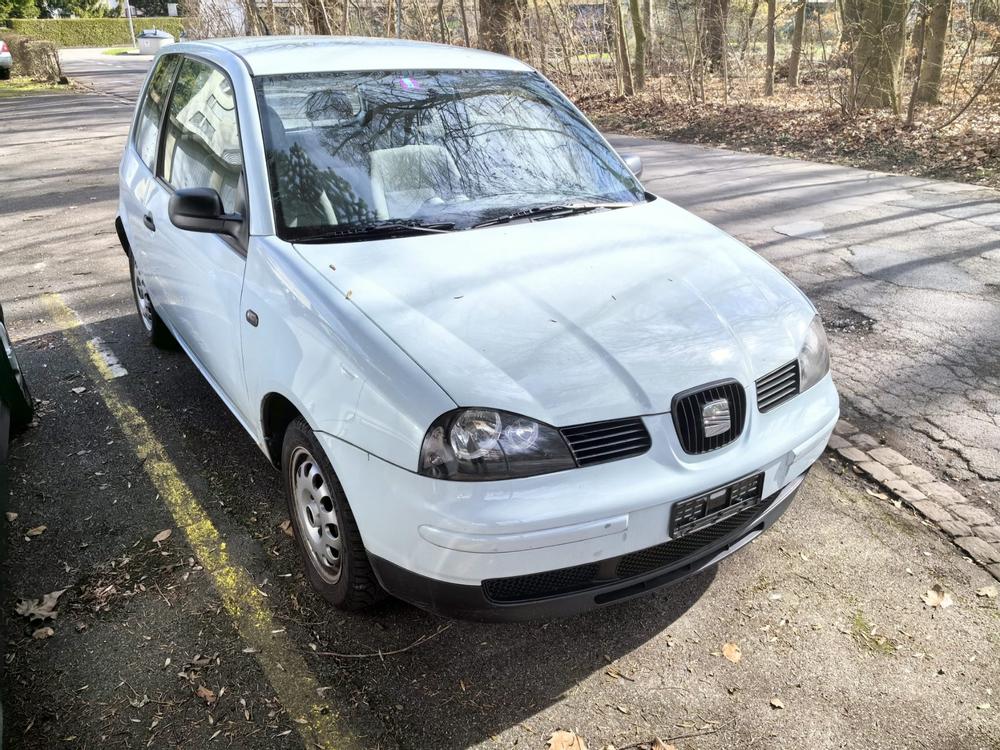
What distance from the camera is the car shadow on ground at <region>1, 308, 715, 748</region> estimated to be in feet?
8.35

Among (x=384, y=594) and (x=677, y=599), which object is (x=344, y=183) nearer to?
(x=384, y=594)

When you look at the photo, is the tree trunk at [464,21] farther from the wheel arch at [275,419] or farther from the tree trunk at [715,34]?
the wheel arch at [275,419]

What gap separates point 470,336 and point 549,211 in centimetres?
112

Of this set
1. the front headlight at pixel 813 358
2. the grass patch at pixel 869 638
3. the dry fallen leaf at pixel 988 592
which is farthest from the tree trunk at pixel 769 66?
the grass patch at pixel 869 638

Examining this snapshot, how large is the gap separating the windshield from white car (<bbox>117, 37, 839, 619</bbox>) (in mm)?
12

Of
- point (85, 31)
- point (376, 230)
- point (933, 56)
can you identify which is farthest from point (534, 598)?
point (85, 31)

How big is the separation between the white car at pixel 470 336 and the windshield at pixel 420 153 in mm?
12

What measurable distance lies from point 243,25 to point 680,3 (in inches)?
488

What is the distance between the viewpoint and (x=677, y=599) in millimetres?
3014

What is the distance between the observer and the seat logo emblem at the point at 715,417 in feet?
8.02

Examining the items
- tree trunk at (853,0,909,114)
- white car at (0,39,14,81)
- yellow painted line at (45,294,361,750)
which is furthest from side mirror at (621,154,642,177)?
white car at (0,39,14,81)

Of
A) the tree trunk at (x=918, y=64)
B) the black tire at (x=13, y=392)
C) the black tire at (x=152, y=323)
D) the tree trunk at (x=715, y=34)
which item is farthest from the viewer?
the tree trunk at (x=715, y=34)

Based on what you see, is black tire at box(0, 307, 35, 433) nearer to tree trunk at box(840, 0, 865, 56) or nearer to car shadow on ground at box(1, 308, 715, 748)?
car shadow on ground at box(1, 308, 715, 748)

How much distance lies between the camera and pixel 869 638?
2.80 m
